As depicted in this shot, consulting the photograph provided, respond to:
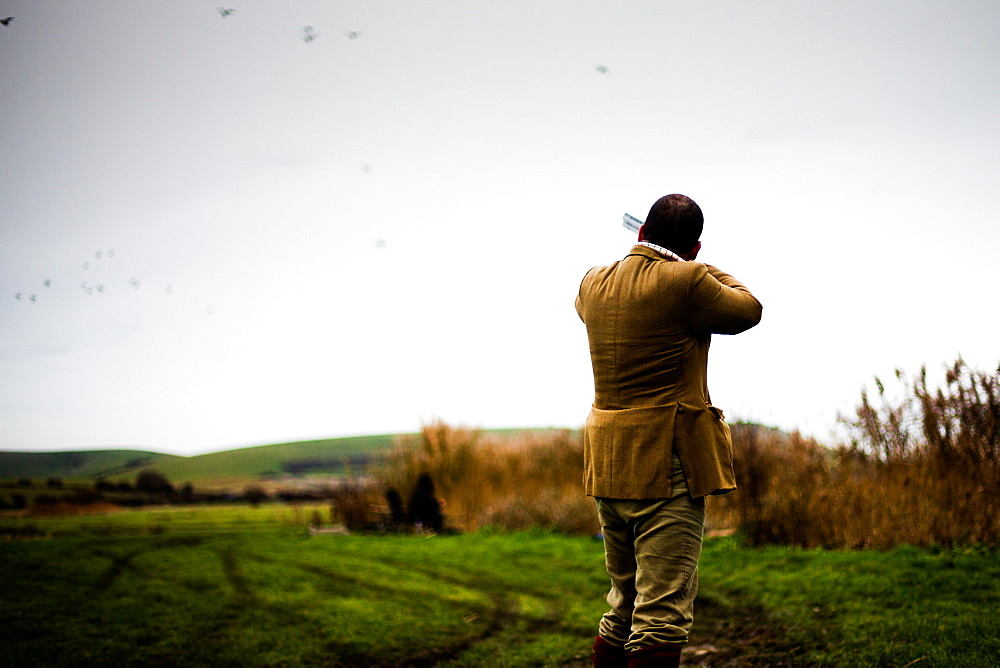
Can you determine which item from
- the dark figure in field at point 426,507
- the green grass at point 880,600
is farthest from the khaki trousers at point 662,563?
the dark figure in field at point 426,507

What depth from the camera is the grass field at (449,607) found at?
4.74 meters

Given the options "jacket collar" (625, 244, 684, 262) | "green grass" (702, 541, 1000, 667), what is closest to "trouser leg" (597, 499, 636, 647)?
"jacket collar" (625, 244, 684, 262)

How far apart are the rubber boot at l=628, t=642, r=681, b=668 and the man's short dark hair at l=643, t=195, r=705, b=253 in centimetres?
136

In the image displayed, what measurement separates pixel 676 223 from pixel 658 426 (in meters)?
0.74

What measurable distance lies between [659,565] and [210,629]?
14.6 ft

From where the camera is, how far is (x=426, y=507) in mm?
14438

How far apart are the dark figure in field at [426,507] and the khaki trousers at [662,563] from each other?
39.7 ft

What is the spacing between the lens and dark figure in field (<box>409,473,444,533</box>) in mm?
14352

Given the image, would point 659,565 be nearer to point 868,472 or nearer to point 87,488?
point 868,472

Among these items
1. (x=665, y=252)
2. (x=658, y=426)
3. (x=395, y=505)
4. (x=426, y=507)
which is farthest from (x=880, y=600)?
(x=395, y=505)

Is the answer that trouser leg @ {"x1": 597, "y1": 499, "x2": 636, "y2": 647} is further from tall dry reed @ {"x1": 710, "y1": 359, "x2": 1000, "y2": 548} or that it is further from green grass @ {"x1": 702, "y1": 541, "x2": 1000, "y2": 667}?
tall dry reed @ {"x1": 710, "y1": 359, "x2": 1000, "y2": 548}

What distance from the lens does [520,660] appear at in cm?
489

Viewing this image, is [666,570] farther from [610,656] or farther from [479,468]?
[479,468]

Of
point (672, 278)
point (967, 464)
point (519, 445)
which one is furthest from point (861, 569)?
point (519, 445)
